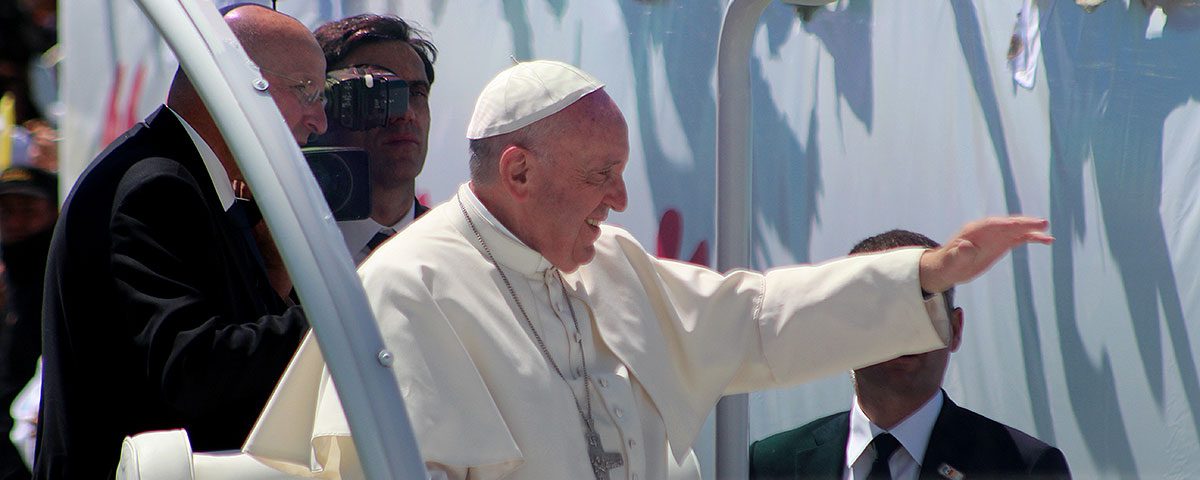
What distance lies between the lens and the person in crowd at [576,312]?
2180 mm

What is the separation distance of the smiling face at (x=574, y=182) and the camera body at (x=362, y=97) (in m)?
1.03

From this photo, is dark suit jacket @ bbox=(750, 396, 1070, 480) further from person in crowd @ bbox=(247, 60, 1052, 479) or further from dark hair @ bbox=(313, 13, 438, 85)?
dark hair @ bbox=(313, 13, 438, 85)

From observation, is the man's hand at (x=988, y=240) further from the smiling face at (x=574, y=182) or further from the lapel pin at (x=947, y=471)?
the lapel pin at (x=947, y=471)

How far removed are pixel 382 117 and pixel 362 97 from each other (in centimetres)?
7

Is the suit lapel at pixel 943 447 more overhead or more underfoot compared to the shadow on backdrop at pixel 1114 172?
more underfoot

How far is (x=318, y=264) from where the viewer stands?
1.55 metres

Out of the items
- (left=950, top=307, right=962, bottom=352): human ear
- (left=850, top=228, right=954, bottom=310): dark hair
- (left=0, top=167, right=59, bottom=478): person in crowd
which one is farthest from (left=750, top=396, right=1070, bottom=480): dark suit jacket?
(left=0, top=167, right=59, bottom=478): person in crowd

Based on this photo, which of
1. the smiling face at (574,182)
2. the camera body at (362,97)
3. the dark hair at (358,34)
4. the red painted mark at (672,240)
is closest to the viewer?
the smiling face at (574,182)

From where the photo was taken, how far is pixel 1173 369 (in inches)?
135

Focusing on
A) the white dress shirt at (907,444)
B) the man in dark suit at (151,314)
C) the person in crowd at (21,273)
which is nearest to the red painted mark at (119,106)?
the person in crowd at (21,273)

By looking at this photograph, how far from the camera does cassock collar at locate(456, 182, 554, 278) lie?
2.32 metres

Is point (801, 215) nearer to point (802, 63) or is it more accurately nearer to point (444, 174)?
point (802, 63)

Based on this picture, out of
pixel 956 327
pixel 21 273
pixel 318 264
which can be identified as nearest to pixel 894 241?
pixel 956 327

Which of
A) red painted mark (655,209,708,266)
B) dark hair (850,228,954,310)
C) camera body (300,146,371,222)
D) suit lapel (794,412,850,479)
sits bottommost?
suit lapel (794,412,850,479)
